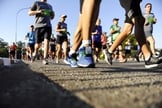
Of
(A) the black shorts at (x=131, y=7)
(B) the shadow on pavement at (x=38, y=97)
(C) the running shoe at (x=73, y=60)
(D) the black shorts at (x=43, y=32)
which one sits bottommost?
(B) the shadow on pavement at (x=38, y=97)

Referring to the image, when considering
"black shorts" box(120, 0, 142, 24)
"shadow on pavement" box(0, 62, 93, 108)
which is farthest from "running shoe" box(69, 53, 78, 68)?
"shadow on pavement" box(0, 62, 93, 108)

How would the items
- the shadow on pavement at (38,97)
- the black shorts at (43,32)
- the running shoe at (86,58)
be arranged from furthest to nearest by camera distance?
the black shorts at (43,32) < the running shoe at (86,58) < the shadow on pavement at (38,97)

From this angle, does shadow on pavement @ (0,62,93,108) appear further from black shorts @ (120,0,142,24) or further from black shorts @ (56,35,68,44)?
black shorts @ (56,35,68,44)

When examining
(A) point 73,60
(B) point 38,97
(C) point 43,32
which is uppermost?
(C) point 43,32

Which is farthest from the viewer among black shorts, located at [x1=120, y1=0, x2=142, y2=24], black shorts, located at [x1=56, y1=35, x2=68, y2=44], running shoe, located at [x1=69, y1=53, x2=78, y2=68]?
black shorts, located at [x1=56, y1=35, x2=68, y2=44]

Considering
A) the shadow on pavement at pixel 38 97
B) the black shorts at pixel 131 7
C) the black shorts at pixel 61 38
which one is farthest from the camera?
the black shorts at pixel 61 38

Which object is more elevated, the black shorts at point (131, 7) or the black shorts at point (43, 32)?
the black shorts at point (43, 32)

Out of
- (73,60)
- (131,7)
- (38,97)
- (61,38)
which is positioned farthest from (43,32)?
(38,97)

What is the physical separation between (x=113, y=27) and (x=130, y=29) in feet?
30.1

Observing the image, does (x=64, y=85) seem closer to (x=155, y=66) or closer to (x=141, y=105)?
(x=141, y=105)

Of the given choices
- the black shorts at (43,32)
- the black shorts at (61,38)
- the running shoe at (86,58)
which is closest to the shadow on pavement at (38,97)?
the running shoe at (86,58)

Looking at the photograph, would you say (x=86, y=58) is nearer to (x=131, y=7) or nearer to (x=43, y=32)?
(x=131, y=7)

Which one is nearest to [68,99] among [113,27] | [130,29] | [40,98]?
[40,98]

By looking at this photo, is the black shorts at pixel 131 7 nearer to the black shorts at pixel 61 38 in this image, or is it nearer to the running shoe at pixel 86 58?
the running shoe at pixel 86 58
